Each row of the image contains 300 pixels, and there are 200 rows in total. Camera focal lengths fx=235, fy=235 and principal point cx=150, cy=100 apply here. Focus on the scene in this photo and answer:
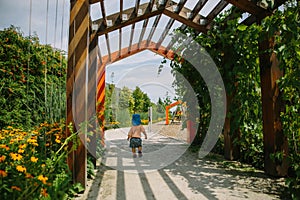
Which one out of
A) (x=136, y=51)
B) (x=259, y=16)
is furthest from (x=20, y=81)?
(x=259, y=16)

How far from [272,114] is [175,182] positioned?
1.42 m

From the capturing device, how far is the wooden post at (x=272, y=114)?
278cm

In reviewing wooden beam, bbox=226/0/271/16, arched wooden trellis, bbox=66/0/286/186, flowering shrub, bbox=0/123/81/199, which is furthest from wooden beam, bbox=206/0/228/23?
flowering shrub, bbox=0/123/81/199

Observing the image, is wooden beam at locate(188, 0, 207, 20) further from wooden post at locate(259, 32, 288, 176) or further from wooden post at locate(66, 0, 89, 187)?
wooden post at locate(66, 0, 89, 187)

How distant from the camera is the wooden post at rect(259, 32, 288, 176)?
278cm

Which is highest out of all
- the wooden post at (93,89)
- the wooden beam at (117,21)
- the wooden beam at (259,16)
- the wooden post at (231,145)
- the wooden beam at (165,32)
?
the wooden beam at (165,32)

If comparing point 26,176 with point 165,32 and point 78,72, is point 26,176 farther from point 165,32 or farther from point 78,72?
point 165,32

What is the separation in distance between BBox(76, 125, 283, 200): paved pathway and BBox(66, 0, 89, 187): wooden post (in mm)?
319

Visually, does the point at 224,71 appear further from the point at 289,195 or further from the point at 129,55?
the point at 129,55

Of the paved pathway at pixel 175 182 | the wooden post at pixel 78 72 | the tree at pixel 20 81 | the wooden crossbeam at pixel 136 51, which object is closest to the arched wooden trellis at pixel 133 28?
the wooden post at pixel 78 72

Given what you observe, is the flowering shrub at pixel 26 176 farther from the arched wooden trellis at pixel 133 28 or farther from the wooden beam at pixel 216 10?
the wooden beam at pixel 216 10

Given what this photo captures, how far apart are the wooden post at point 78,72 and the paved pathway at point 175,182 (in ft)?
1.05

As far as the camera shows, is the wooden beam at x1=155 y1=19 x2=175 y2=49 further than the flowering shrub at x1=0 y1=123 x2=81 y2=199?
Yes

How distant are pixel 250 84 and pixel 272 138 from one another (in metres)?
0.82
